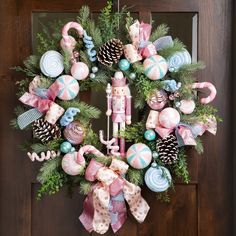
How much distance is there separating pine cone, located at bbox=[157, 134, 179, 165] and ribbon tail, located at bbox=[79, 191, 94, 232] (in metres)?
0.24

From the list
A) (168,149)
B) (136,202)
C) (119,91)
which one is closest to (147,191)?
(136,202)

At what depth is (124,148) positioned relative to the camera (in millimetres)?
1343

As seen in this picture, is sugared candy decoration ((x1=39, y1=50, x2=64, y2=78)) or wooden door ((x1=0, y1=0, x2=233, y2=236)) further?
wooden door ((x1=0, y1=0, x2=233, y2=236))

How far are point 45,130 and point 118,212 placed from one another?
1.03 feet

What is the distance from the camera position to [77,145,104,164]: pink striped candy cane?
1.27 m

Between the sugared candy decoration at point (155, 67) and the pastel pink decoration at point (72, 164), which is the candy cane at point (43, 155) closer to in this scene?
the pastel pink decoration at point (72, 164)

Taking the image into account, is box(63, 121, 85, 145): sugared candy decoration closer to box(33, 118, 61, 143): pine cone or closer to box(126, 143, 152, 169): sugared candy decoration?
box(33, 118, 61, 143): pine cone

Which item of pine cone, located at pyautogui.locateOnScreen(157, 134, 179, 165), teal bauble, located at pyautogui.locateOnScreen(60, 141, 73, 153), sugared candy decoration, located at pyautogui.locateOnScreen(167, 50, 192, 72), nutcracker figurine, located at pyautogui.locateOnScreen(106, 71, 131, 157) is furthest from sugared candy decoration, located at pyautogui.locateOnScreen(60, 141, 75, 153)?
sugared candy decoration, located at pyautogui.locateOnScreen(167, 50, 192, 72)

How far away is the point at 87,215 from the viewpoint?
137 centimetres

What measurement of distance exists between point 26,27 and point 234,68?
64 centimetres

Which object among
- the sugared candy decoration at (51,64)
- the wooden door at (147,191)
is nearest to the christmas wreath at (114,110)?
the sugared candy decoration at (51,64)

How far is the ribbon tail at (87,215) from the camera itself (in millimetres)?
1341

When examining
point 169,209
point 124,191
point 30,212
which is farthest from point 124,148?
point 30,212

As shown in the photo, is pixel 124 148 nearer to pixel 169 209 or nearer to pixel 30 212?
pixel 169 209
